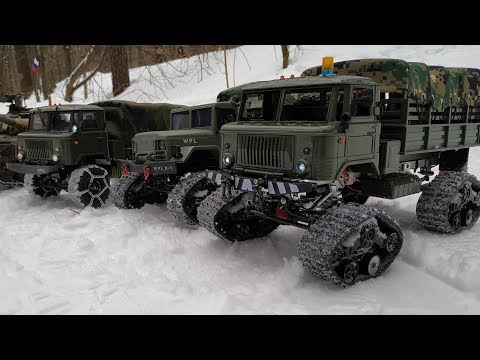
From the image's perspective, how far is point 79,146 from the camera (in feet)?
29.0

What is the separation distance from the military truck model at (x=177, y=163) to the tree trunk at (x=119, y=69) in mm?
9547

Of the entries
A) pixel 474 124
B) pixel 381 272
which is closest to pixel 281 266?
pixel 381 272

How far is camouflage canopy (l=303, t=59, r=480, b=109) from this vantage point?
19.4 ft

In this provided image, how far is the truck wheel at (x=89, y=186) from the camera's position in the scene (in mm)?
8305

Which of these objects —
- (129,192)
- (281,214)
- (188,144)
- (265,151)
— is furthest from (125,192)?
(265,151)

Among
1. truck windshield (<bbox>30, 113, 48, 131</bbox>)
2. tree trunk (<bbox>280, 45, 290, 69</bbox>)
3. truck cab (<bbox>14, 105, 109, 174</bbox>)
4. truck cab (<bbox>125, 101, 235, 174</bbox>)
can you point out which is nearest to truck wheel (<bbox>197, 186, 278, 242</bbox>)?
truck cab (<bbox>125, 101, 235, 174</bbox>)

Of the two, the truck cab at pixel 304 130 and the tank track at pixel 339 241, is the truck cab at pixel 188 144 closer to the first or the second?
the truck cab at pixel 304 130

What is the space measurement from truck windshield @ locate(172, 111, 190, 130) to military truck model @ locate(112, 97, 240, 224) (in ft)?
0.11

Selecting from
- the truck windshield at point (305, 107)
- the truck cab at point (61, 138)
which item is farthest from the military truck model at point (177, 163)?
the truck windshield at point (305, 107)

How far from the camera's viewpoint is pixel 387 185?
595 centimetres

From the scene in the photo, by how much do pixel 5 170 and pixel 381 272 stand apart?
9.31 m

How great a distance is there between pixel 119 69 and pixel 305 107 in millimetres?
13162

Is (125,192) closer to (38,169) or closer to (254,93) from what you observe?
(38,169)

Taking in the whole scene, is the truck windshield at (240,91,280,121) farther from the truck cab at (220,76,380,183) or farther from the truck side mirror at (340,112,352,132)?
the truck side mirror at (340,112,352,132)
